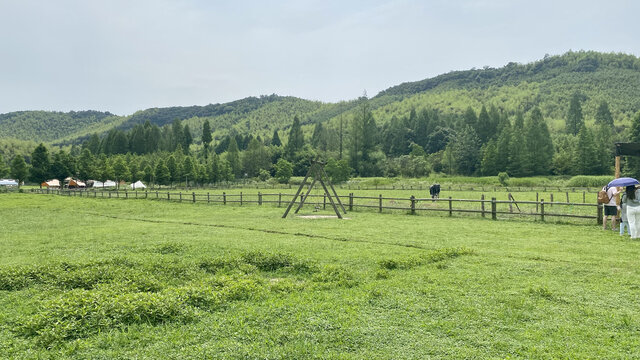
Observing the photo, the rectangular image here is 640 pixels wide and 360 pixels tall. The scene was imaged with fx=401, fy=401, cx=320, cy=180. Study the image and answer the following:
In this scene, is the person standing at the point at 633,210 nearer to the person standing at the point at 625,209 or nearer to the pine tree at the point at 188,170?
the person standing at the point at 625,209

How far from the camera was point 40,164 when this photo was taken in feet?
207

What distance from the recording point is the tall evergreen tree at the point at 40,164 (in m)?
62.1

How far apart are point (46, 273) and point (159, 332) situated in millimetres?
4196

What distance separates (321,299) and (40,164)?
236 feet

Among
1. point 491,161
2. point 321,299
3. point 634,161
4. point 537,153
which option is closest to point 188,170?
point 491,161

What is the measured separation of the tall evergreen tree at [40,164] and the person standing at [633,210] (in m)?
72.3

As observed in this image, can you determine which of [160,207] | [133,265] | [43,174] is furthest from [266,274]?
[43,174]

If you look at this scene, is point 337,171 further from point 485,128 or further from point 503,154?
point 485,128

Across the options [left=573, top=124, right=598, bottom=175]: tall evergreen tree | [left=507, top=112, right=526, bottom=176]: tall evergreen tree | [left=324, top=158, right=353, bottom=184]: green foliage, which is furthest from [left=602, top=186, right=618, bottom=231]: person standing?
[left=507, top=112, right=526, bottom=176]: tall evergreen tree

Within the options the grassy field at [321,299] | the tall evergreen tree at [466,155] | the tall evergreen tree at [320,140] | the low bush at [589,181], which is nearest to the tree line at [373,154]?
the tall evergreen tree at [466,155]

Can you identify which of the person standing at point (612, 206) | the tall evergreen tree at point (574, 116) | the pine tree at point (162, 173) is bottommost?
the person standing at point (612, 206)

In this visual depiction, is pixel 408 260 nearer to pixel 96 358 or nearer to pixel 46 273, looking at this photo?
pixel 96 358

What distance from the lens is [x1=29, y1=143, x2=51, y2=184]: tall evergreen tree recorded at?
62.1 metres

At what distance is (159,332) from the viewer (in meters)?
5.06
